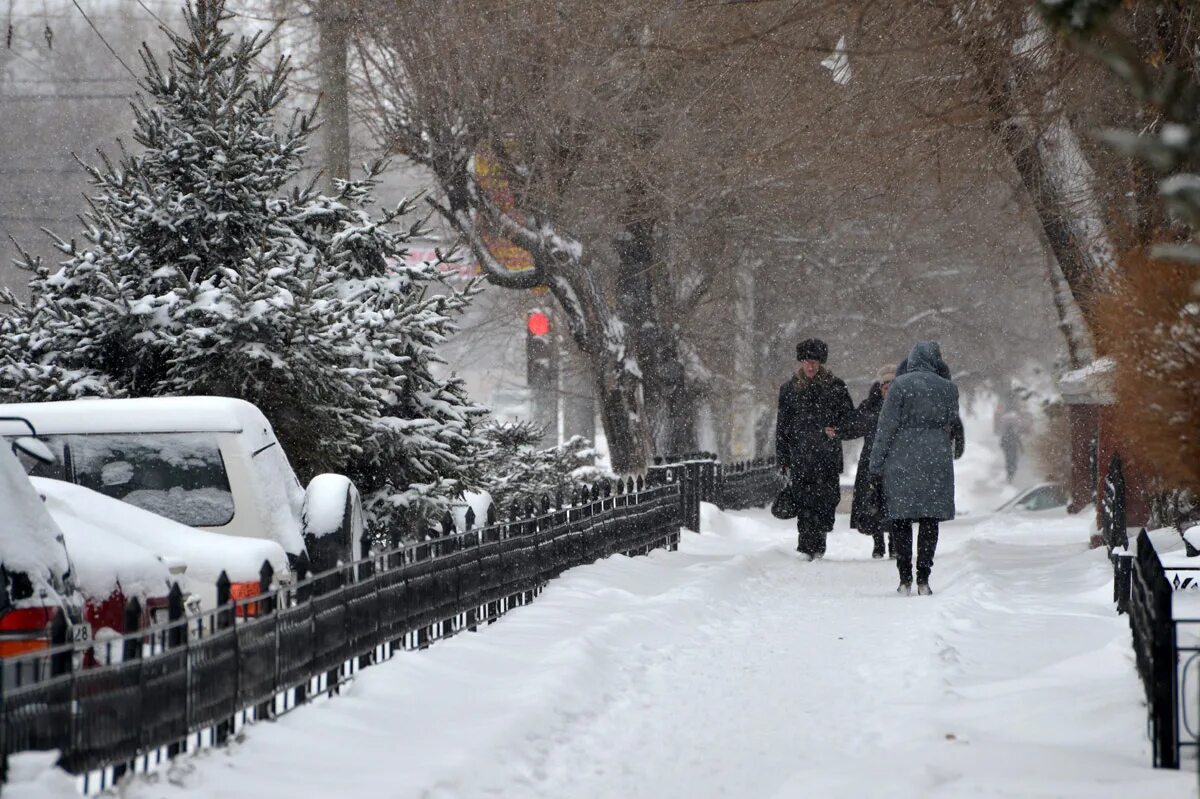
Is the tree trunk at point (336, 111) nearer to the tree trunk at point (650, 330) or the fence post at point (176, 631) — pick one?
the tree trunk at point (650, 330)

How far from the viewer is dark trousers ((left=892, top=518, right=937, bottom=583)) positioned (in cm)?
1148

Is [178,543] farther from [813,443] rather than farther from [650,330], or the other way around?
[650,330]

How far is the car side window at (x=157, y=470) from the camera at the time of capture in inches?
336

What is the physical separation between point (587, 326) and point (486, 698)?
49.8 feet

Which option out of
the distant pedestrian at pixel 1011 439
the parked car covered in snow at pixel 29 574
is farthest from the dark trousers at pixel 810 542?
the distant pedestrian at pixel 1011 439

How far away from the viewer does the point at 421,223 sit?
14406 millimetres

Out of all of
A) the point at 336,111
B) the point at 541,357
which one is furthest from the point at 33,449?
the point at 541,357

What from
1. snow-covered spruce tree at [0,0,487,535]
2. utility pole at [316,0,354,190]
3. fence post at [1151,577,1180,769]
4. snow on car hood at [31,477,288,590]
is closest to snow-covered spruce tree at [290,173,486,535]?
snow-covered spruce tree at [0,0,487,535]

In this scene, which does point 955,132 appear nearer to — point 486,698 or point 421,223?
point 421,223

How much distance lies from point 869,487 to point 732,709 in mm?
7605

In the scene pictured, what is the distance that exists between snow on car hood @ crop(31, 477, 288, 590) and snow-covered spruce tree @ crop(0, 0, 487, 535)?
13.5 ft

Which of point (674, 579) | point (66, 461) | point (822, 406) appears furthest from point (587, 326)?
point (66, 461)

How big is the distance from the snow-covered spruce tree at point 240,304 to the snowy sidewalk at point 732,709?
9.12 ft

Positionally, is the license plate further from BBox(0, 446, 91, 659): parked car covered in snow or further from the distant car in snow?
the distant car in snow
